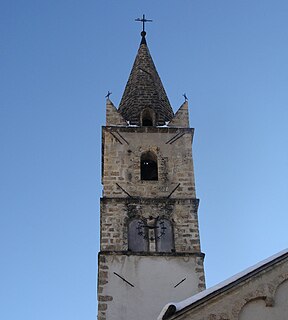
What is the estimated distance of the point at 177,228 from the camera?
18734 millimetres

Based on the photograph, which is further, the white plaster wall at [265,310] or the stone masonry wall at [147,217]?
the stone masonry wall at [147,217]

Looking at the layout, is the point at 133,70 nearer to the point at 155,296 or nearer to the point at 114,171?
the point at 114,171

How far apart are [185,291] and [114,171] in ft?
14.3

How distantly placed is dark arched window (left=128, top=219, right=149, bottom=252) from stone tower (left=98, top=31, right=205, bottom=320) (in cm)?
3

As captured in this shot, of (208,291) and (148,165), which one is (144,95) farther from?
(208,291)

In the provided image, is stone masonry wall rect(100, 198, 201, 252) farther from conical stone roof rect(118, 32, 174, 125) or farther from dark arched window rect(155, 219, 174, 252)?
conical stone roof rect(118, 32, 174, 125)

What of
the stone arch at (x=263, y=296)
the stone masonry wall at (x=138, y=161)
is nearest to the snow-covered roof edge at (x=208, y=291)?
the stone arch at (x=263, y=296)

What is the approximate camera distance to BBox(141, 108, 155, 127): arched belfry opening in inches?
870

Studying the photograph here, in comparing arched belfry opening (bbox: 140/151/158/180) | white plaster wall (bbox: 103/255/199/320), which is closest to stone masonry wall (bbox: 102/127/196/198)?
arched belfry opening (bbox: 140/151/158/180)

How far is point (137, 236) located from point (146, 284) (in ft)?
5.10

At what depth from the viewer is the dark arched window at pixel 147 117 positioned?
22.1 meters

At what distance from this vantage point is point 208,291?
11.2 metres

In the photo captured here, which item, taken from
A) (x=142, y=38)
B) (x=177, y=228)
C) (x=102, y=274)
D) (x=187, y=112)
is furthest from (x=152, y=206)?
(x=142, y=38)

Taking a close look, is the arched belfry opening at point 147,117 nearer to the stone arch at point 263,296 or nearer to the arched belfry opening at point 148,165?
the arched belfry opening at point 148,165
